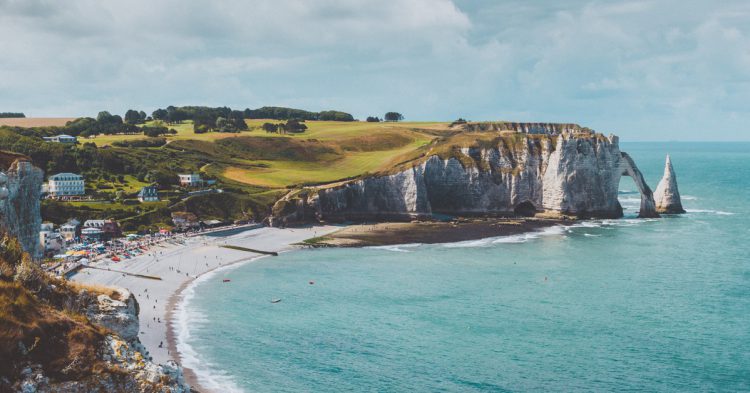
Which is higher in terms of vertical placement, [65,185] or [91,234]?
[65,185]

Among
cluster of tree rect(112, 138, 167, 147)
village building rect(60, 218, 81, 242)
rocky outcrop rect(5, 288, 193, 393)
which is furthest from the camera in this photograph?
cluster of tree rect(112, 138, 167, 147)

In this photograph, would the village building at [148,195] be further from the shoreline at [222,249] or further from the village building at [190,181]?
the shoreline at [222,249]

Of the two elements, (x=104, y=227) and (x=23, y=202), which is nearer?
(x=23, y=202)

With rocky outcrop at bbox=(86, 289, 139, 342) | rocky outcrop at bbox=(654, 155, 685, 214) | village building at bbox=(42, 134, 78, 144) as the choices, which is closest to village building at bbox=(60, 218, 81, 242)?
village building at bbox=(42, 134, 78, 144)

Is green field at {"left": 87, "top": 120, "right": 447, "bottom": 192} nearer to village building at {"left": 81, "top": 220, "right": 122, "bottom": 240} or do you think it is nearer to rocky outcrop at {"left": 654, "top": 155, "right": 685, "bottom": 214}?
village building at {"left": 81, "top": 220, "right": 122, "bottom": 240}

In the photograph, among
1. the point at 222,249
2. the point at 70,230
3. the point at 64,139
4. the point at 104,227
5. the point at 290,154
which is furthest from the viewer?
the point at 290,154

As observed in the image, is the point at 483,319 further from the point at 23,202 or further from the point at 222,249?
the point at 222,249

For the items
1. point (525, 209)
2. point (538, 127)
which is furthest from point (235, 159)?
point (538, 127)
